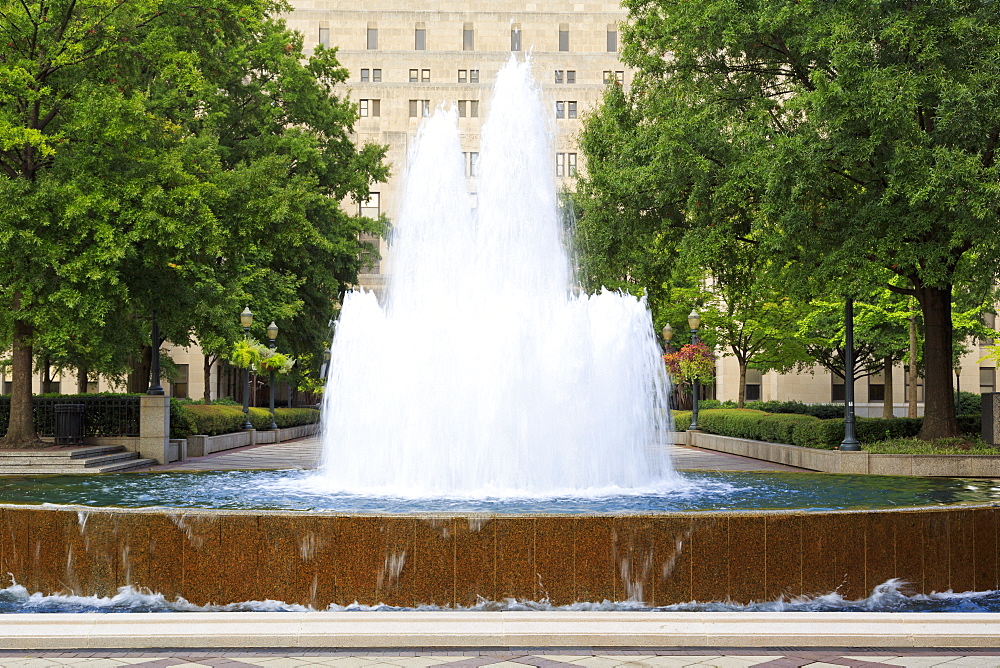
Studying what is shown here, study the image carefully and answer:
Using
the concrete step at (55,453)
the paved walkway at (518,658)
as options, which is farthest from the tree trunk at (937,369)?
the concrete step at (55,453)

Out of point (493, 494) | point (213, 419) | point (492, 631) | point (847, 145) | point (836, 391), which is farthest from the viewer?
point (836, 391)

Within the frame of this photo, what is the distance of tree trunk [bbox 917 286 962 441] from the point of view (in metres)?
22.8

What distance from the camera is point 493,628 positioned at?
780 cm

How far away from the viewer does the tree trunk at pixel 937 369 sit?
74.7ft

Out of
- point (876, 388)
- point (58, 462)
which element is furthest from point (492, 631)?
point (876, 388)

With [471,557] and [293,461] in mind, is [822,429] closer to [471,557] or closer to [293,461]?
[293,461]

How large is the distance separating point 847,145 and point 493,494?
37.4 feet

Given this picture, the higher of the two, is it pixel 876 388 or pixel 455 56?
pixel 455 56

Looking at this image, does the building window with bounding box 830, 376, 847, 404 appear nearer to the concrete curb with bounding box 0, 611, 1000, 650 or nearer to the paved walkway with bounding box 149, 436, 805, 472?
the paved walkway with bounding box 149, 436, 805, 472

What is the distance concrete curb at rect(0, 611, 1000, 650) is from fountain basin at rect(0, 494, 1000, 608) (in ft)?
1.71

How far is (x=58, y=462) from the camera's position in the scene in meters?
21.0

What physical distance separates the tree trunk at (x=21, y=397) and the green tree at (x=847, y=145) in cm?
1459

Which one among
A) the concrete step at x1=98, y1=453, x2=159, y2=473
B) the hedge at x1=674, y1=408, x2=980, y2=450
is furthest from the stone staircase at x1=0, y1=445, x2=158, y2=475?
the hedge at x1=674, y1=408, x2=980, y2=450

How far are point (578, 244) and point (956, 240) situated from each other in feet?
38.6
